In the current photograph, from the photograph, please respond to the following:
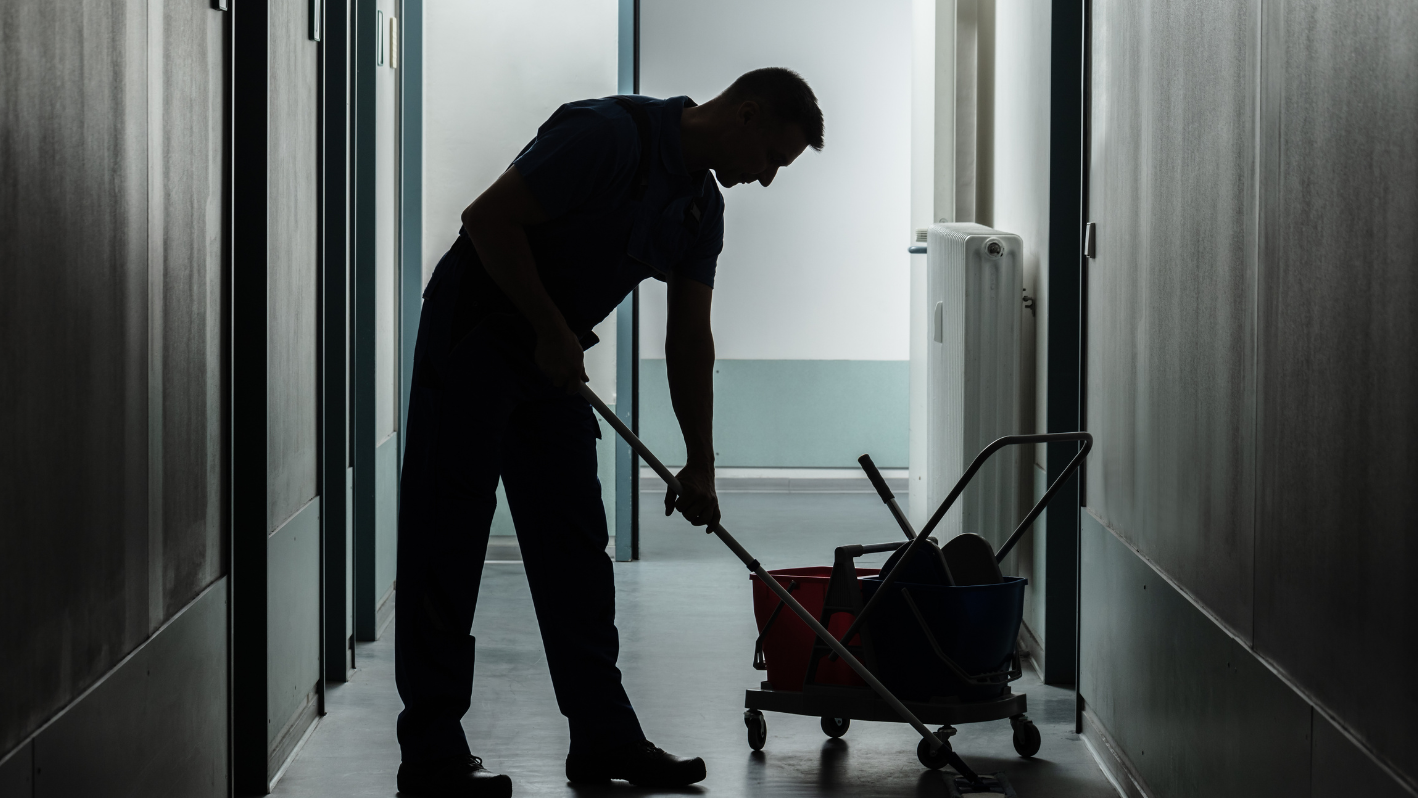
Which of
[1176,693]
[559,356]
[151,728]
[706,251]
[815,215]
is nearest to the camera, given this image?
[151,728]

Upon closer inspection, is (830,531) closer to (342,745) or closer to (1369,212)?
(342,745)

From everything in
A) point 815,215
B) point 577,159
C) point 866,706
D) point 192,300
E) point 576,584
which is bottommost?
point 866,706

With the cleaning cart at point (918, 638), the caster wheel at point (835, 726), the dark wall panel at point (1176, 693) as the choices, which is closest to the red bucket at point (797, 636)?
the cleaning cart at point (918, 638)

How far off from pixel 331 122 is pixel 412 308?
4.37 feet

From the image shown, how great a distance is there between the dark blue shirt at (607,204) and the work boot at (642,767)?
0.81 metres

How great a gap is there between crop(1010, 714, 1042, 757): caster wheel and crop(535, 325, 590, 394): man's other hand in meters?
1.16

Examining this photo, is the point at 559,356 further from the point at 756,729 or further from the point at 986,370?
the point at 986,370

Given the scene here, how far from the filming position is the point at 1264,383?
1.64 meters

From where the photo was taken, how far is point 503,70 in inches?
186

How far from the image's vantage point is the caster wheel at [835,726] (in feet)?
8.86

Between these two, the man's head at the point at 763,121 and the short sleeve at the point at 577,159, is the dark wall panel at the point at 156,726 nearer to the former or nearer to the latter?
the short sleeve at the point at 577,159

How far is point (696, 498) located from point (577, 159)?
25.2 inches

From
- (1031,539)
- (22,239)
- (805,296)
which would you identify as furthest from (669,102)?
(805,296)

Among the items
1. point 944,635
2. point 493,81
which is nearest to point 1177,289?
point 944,635
